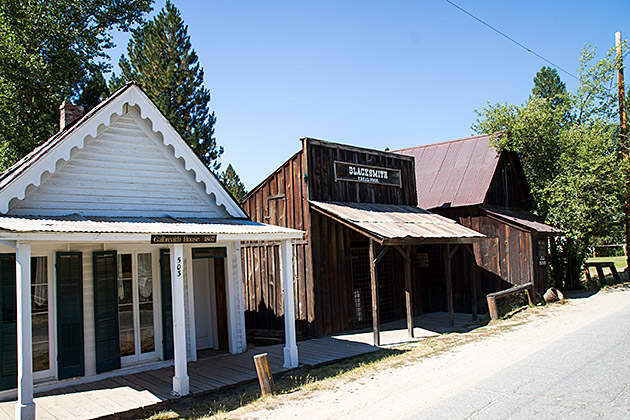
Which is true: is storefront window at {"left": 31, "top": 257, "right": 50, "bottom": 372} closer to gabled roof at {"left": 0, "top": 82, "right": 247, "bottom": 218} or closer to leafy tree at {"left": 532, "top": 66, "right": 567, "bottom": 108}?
gabled roof at {"left": 0, "top": 82, "right": 247, "bottom": 218}

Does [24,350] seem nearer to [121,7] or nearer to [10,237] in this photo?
[10,237]

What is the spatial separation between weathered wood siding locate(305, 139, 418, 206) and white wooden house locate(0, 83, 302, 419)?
3.08 m

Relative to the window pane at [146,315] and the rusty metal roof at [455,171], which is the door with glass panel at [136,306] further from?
the rusty metal roof at [455,171]

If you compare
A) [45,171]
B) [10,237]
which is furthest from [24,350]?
[45,171]

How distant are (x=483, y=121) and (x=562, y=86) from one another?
1248 inches

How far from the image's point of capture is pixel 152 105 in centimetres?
926

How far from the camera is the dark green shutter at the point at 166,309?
9.32 metres

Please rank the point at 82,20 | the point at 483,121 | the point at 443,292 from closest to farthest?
the point at 443,292 < the point at 483,121 < the point at 82,20

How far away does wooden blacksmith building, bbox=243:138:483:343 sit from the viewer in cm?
1219

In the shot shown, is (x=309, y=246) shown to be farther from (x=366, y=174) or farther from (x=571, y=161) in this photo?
(x=571, y=161)

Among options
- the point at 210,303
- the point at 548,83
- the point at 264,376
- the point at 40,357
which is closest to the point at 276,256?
the point at 210,303

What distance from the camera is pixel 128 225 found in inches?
309

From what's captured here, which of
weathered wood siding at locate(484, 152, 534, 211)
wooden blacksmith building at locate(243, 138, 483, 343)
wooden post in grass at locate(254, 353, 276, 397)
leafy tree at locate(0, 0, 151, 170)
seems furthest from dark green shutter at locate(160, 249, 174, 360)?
leafy tree at locate(0, 0, 151, 170)

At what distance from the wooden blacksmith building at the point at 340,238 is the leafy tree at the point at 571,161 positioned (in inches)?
242
